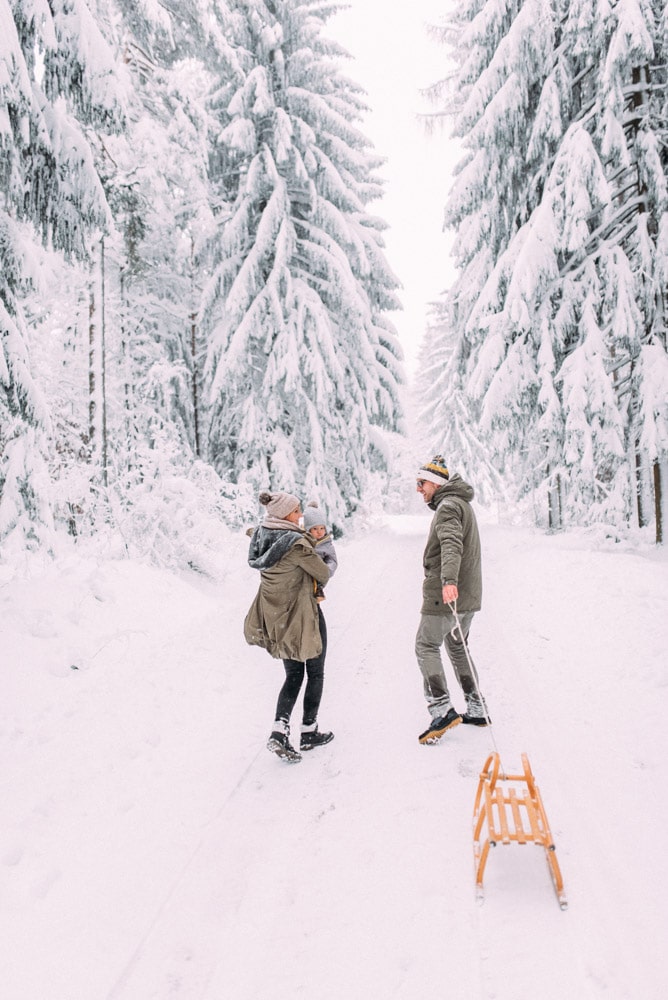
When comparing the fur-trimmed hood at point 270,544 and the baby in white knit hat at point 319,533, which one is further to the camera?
the baby in white knit hat at point 319,533

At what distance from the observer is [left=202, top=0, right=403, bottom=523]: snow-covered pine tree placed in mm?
14836

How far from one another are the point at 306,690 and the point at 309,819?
45.3 inches

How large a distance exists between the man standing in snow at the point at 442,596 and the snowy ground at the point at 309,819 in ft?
0.77

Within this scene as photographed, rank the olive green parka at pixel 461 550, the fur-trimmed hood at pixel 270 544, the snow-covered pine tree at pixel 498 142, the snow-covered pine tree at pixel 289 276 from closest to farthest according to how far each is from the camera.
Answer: the fur-trimmed hood at pixel 270 544, the olive green parka at pixel 461 550, the snow-covered pine tree at pixel 498 142, the snow-covered pine tree at pixel 289 276

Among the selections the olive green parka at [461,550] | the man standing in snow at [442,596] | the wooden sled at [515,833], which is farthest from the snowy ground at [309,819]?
the olive green parka at [461,550]

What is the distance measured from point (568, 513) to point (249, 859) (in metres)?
13.9

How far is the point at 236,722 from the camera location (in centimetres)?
516

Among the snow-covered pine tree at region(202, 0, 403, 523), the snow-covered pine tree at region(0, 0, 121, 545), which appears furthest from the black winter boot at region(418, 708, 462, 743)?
the snow-covered pine tree at region(202, 0, 403, 523)

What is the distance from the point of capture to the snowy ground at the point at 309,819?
97.6 inches

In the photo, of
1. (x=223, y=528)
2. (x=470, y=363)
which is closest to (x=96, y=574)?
(x=223, y=528)

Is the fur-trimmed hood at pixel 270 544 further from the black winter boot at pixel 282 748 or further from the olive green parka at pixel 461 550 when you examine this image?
the black winter boot at pixel 282 748

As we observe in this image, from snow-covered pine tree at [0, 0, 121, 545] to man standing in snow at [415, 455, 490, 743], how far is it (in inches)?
169

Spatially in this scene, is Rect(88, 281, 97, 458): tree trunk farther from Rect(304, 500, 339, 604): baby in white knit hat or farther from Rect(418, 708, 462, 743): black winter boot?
Rect(418, 708, 462, 743): black winter boot

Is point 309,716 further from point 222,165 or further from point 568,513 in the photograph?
point 222,165
